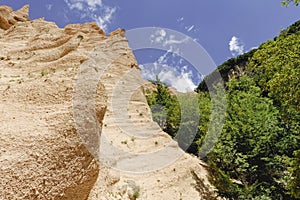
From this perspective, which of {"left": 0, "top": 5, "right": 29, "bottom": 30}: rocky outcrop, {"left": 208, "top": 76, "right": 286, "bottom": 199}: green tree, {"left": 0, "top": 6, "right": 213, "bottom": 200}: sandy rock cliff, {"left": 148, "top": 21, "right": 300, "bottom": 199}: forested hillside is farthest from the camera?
{"left": 0, "top": 5, "right": 29, "bottom": 30}: rocky outcrop

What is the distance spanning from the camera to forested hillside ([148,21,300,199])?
970 centimetres

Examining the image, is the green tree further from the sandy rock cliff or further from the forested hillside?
the sandy rock cliff

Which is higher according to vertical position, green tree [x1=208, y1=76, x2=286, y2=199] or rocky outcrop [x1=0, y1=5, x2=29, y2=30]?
rocky outcrop [x1=0, y1=5, x2=29, y2=30]

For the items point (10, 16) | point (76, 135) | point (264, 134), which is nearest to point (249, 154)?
point (264, 134)

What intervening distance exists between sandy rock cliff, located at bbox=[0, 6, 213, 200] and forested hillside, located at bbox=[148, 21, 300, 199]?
1707 mm

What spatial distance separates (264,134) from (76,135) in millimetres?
13220

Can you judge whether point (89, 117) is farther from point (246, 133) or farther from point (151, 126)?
point (246, 133)

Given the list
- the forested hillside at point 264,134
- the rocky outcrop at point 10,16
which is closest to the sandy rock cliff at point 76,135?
the forested hillside at point 264,134

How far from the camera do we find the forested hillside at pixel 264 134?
382 inches

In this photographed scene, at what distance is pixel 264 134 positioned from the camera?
53.8 feet

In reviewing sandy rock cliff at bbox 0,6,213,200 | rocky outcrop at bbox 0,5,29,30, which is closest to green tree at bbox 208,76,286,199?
sandy rock cliff at bbox 0,6,213,200

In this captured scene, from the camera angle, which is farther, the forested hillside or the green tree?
the green tree

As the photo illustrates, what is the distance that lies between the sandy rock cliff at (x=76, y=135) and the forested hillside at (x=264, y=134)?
1.71 m

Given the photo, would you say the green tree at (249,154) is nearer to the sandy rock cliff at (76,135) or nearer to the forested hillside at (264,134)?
the forested hillside at (264,134)
